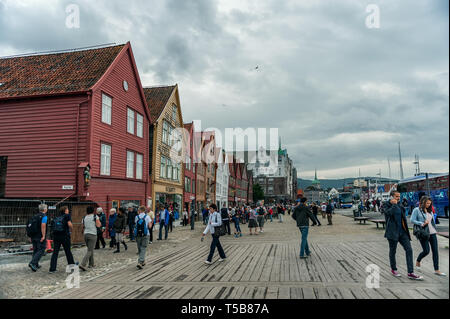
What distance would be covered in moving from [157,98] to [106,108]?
10987 millimetres

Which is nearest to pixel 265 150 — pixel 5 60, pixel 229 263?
pixel 5 60

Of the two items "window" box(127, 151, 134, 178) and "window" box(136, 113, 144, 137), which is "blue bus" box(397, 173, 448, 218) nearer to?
"window" box(127, 151, 134, 178)

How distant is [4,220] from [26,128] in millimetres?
5780

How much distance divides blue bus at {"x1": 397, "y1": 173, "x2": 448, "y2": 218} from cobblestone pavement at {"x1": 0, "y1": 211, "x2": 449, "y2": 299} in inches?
678

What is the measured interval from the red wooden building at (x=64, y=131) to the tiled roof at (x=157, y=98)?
7363mm

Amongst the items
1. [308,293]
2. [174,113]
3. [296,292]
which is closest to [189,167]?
[174,113]

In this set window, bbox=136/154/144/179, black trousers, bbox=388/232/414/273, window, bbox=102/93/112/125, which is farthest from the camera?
window, bbox=136/154/144/179

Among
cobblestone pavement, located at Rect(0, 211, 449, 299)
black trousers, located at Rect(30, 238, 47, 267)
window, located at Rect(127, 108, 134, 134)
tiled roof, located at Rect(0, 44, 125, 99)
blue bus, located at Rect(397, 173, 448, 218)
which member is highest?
tiled roof, located at Rect(0, 44, 125, 99)

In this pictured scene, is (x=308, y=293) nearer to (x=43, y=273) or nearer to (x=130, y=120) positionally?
(x=43, y=273)

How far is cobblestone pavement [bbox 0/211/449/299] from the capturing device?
6.61 m

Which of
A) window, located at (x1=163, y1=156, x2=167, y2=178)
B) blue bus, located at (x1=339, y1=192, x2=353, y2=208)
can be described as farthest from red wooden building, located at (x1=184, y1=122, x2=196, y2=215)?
blue bus, located at (x1=339, y1=192, x2=353, y2=208)

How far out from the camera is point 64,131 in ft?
61.1

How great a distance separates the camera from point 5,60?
23250mm
